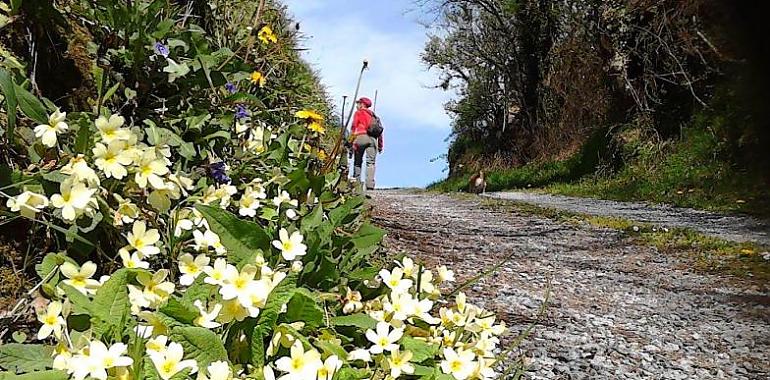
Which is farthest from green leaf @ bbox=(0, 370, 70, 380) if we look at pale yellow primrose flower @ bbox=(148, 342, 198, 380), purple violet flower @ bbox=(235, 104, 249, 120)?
purple violet flower @ bbox=(235, 104, 249, 120)

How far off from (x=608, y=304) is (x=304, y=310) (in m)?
2.66

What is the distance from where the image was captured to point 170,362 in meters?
0.91

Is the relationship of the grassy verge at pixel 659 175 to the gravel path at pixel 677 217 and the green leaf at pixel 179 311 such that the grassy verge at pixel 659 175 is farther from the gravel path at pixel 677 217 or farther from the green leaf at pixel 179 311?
the green leaf at pixel 179 311

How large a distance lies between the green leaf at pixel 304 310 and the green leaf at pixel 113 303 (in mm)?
243

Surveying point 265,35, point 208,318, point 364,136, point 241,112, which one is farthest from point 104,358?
point 364,136

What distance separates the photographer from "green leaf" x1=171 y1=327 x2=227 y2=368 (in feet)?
3.11

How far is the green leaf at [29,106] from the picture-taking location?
1.24 meters

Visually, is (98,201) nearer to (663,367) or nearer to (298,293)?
(298,293)

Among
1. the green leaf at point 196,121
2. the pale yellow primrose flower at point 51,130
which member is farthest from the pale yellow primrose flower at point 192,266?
the green leaf at point 196,121

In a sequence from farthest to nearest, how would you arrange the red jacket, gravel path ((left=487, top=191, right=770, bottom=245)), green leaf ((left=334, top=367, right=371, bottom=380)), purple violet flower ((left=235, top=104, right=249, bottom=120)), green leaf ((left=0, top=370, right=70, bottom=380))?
the red jacket → gravel path ((left=487, top=191, right=770, bottom=245)) → purple violet flower ((left=235, top=104, right=249, bottom=120)) → green leaf ((left=334, top=367, right=371, bottom=380)) → green leaf ((left=0, top=370, right=70, bottom=380))

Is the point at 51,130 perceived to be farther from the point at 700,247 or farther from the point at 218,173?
the point at 700,247

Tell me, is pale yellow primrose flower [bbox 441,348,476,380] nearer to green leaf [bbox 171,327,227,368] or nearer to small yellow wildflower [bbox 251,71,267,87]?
green leaf [bbox 171,327,227,368]

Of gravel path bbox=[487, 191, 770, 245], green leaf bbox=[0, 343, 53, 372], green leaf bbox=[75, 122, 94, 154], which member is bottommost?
gravel path bbox=[487, 191, 770, 245]

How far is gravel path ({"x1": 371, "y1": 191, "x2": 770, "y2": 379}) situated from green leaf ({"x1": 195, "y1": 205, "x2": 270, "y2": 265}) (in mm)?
1375
